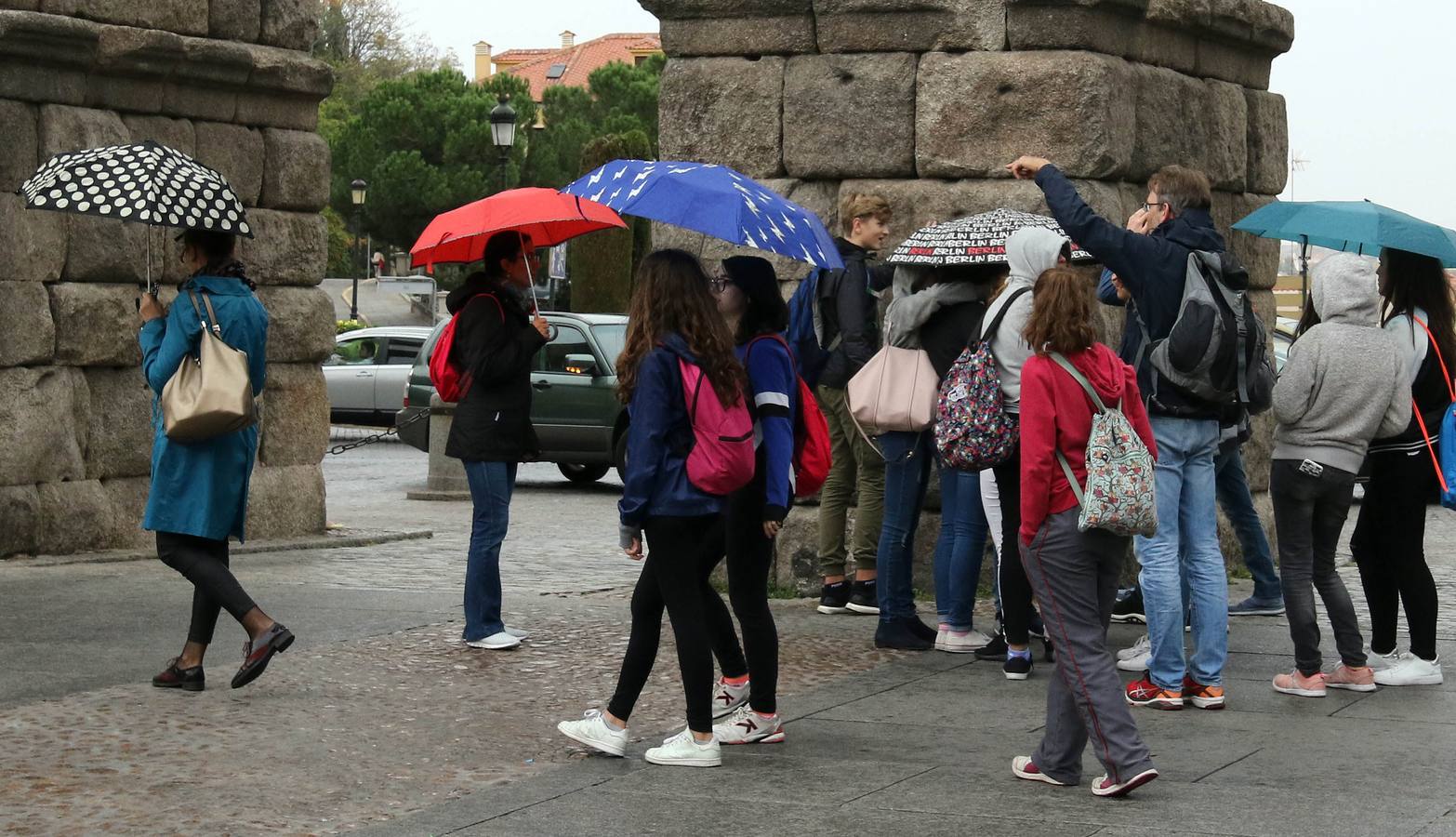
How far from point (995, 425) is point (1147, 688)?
1.09 m

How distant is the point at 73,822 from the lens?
551cm

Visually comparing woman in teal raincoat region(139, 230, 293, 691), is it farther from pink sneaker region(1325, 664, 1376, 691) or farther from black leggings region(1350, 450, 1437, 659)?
black leggings region(1350, 450, 1437, 659)

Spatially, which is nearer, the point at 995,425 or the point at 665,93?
the point at 995,425

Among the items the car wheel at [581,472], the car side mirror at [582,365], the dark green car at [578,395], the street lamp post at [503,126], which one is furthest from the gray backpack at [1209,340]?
the street lamp post at [503,126]

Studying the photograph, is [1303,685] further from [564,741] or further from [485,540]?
Result: [485,540]

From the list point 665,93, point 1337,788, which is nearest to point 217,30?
point 665,93

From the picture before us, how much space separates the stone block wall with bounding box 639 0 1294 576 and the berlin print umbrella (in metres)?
1.31

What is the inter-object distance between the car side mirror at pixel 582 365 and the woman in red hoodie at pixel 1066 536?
39.7 feet

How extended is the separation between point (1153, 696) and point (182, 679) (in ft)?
11.6

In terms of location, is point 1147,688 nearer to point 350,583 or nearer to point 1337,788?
point 1337,788

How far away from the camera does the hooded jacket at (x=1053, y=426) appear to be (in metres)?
5.93

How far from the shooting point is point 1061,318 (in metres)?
5.94

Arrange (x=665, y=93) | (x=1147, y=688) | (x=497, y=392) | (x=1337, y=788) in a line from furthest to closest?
(x=665, y=93) < (x=497, y=392) < (x=1147, y=688) < (x=1337, y=788)

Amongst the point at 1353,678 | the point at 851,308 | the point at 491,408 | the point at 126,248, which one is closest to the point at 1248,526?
the point at 1353,678
